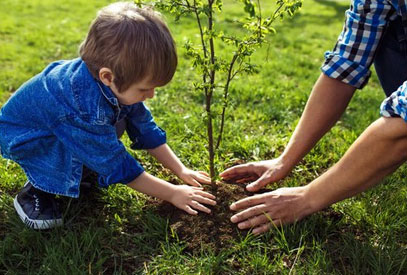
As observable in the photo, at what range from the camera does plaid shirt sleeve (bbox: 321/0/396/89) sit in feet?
7.89

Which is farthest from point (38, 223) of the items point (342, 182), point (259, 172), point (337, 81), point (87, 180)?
point (337, 81)

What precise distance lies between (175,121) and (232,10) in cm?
628

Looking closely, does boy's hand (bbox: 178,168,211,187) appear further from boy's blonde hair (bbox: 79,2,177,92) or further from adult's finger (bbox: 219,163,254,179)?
boy's blonde hair (bbox: 79,2,177,92)

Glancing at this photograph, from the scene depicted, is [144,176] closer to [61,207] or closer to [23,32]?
[61,207]

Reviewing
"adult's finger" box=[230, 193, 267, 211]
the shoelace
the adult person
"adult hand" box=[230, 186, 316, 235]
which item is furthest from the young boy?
the adult person

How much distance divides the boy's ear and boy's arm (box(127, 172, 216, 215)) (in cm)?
51

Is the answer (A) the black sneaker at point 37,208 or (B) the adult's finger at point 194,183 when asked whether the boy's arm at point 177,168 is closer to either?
(B) the adult's finger at point 194,183

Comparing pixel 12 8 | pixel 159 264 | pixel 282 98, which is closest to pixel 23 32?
pixel 12 8

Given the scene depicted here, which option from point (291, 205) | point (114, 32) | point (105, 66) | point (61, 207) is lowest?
point (61, 207)

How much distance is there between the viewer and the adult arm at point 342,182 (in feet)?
6.29

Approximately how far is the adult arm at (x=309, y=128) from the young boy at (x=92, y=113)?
358 millimetres

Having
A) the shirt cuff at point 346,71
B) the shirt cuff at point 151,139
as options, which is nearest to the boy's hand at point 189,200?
the shirt cuff at point 151,139

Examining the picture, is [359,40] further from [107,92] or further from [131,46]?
[107,92]

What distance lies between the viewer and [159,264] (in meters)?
2.18
